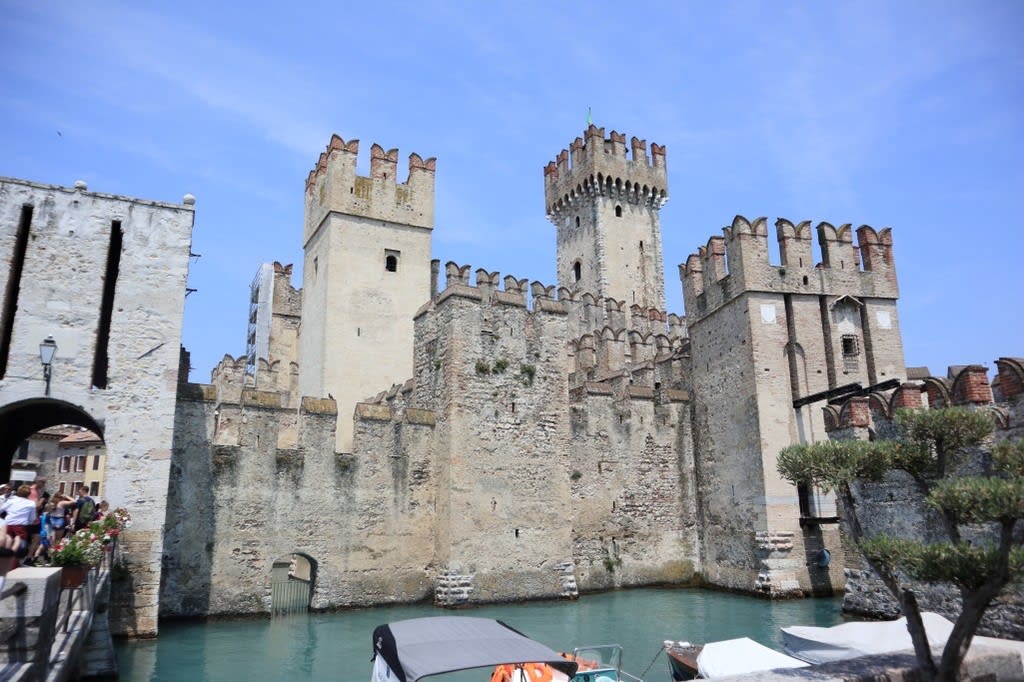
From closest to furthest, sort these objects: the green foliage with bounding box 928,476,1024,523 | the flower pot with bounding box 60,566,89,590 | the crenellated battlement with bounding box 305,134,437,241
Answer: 1. the green foliage with bounding box 928,476,1024,523
2. the flower pot with bounding box 60,566,89,590
3. the crenellated battlement with bounding box 305,134,437,241

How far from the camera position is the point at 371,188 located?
1046 inches

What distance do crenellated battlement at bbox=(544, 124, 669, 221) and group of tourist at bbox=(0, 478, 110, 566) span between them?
37.4 meters

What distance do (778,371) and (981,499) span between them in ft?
46.4

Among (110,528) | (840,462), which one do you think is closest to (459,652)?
(840,462)

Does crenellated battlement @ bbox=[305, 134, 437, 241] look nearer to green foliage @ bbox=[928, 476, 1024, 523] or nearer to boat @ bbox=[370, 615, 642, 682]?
boat @ bbox=[370, 615, 642, 682]

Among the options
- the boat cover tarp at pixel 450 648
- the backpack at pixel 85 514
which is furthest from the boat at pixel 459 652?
the backpack at pixel 85 514

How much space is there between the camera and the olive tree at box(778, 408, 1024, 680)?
6590mm

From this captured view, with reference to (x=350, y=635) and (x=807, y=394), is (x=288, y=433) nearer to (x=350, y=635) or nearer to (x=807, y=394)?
(x=350, y=635)

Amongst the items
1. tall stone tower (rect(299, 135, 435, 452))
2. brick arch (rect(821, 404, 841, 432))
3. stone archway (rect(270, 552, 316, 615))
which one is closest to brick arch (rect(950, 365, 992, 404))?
brick arch (rect(821, 404, 841, 432))

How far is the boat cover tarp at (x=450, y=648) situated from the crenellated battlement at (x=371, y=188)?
19434 mm

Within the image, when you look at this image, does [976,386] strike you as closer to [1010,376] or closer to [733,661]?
[1010,376]

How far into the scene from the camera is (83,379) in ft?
45.3

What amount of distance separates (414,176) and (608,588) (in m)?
16.7

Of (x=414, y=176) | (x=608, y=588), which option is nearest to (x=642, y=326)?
(x=414, y=176)
